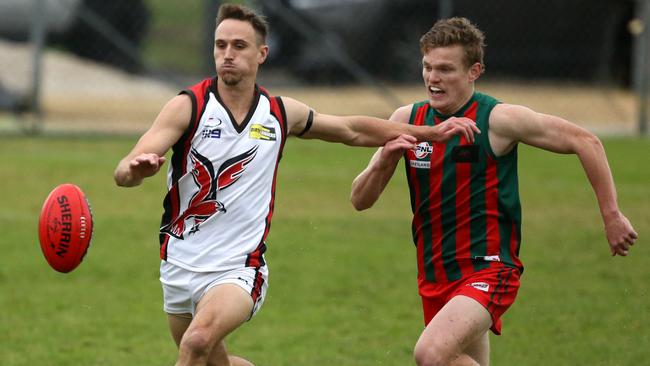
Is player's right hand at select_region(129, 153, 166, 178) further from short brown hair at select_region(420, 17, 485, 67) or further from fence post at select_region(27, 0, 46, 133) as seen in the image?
fence post at select_region(27, 0, 46, 133)

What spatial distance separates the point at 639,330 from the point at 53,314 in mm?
4252

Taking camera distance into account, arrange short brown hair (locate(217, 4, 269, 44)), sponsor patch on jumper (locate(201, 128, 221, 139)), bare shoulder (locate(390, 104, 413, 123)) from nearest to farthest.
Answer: sponsor patch on jumper (locate(201, 128, 221, 139)), short brown hair (locate(217, 4, 269, 44)), bare shoulder (locate(390, 104, 413, 123))

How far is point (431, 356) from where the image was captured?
518cm

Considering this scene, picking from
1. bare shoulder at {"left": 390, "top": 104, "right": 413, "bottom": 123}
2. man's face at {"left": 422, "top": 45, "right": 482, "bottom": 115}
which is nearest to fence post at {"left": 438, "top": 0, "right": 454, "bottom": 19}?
bare shoulder at {"left": 390, "top": 104, "right": 413, "bottom": 123}

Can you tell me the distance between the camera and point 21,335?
7.84m

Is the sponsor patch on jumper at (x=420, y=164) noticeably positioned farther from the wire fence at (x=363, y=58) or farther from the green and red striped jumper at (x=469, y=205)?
the wire fence at (x=363, y=58)

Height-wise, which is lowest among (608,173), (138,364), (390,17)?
(138,364)

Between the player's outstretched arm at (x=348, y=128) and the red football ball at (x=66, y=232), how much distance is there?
1146mm

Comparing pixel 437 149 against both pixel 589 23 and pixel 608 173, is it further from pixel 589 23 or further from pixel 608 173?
pixel 589 23

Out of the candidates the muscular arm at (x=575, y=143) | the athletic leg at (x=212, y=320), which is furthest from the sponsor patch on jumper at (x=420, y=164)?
the athletic leg at (x=212, y=320)

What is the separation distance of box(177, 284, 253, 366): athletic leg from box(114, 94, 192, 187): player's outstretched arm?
25.9 inches


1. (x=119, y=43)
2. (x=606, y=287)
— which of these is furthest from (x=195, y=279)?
(x=119, y=43)

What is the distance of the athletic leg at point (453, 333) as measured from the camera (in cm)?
519

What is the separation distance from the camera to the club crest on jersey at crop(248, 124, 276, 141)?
5695 millimetres
